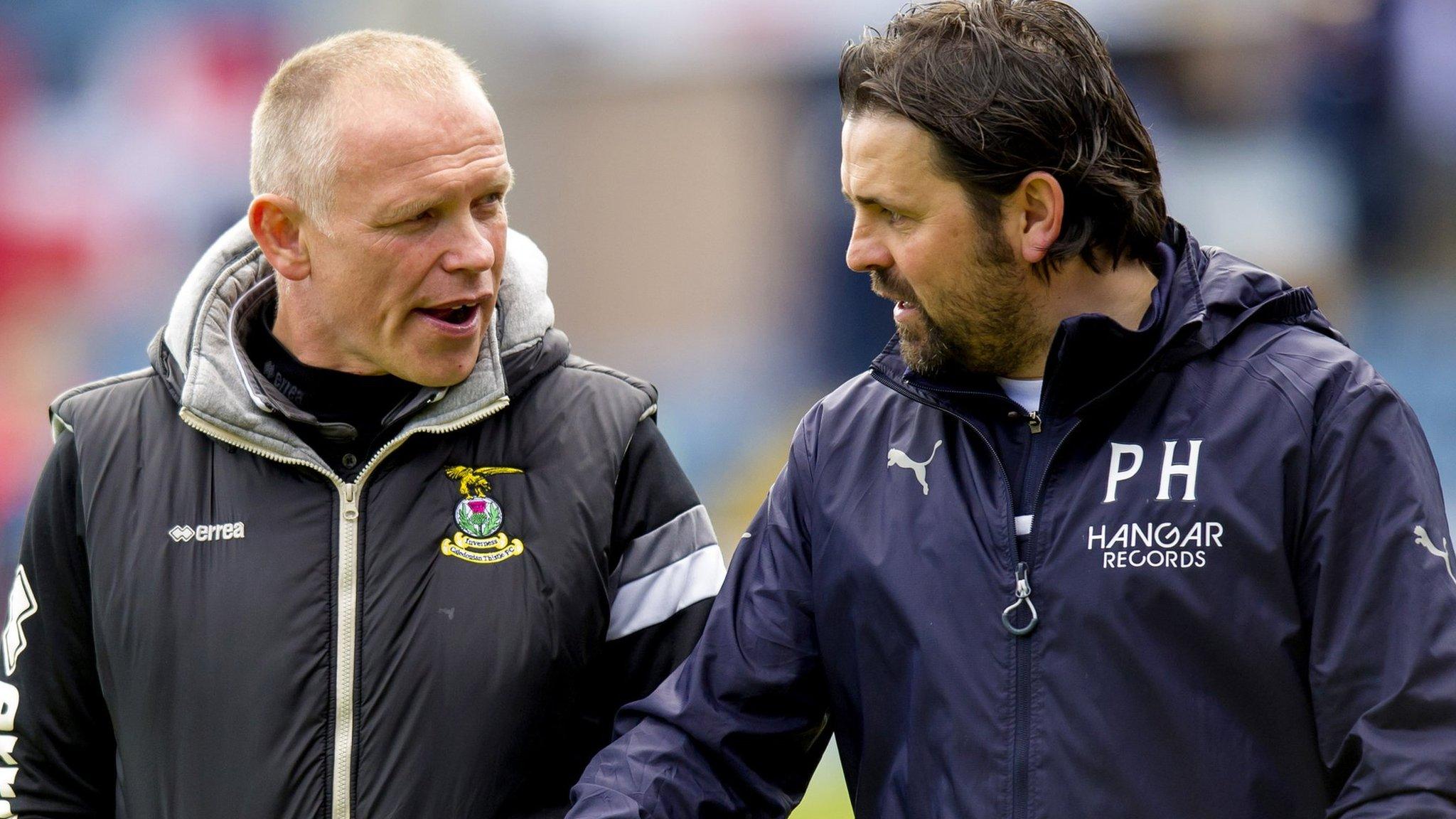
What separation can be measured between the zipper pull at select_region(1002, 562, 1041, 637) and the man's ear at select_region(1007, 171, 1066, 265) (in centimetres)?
45

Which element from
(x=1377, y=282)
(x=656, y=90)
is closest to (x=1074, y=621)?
(x=1377, y=282)

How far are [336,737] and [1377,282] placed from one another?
17.6ft

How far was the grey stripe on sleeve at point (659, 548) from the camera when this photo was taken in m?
2.33

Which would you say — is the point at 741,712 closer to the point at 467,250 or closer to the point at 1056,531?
the point at 1056,531

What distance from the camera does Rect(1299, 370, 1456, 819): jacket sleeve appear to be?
180cm

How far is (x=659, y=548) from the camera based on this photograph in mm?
2336

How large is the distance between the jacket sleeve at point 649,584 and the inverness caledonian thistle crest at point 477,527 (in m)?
0.16

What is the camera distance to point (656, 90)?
290 inches

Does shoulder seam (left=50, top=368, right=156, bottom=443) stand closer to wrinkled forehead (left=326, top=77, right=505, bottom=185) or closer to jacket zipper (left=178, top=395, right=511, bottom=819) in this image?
jacket zipper (left=178, top=395, right=511, bottom=819)

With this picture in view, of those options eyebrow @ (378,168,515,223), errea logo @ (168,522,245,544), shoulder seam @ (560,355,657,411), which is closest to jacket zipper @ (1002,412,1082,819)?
shoulder seam @ (560,355,657,411)

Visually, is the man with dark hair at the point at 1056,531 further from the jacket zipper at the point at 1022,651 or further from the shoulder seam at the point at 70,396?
the shoulder seam at the point at 70,396

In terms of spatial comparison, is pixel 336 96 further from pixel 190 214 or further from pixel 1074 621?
pixel 190 214

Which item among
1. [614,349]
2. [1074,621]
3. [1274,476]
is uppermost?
[1274,476]

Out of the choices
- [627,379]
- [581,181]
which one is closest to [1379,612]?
[627,379]
